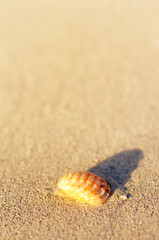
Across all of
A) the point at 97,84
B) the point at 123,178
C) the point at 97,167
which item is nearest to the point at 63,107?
the point at 97,84

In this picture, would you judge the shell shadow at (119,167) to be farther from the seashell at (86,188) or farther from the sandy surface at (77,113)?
the seashell at (86,188)

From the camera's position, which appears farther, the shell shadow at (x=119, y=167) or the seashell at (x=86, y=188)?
the shell shadow at (x=119, y=167)

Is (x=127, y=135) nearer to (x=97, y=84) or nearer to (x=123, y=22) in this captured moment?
(x=97, y=84)

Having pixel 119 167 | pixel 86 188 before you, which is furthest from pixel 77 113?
pixel 86 188

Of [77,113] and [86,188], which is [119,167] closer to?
[86,188]

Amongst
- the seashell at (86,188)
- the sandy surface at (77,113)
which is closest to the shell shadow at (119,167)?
the sandy surface at (77,113)
